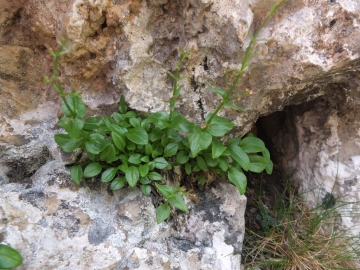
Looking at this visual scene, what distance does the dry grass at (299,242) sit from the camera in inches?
70.8

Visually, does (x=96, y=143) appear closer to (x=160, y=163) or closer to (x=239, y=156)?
(x=160, y=163)

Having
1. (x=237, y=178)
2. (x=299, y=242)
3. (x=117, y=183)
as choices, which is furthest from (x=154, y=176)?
(x=299, y=242)

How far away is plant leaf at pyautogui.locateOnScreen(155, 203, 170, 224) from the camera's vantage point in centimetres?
147

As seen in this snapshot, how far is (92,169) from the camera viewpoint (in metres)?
1.51

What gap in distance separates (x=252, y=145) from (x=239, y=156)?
0.11 meters

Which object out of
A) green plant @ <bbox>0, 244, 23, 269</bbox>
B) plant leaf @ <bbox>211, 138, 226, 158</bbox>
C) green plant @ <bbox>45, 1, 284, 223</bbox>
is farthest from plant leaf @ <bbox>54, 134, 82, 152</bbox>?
plant leaf @ <bbox>211, 138, 226, 158</bbox>

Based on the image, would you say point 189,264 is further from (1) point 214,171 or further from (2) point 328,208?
(2) point 328,208

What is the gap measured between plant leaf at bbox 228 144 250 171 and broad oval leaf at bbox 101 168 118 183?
1.77ft

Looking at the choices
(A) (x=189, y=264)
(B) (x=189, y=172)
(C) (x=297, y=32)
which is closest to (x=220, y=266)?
(A) (x=189, y=264)

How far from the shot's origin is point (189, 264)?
58.4 inches

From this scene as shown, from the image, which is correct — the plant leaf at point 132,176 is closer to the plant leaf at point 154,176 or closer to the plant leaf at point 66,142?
the plant leaf at point 154,176

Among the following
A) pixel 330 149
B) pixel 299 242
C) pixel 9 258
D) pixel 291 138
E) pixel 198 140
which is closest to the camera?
pixel 9 258

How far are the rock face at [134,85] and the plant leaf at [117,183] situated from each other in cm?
8

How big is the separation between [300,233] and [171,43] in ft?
4.27
